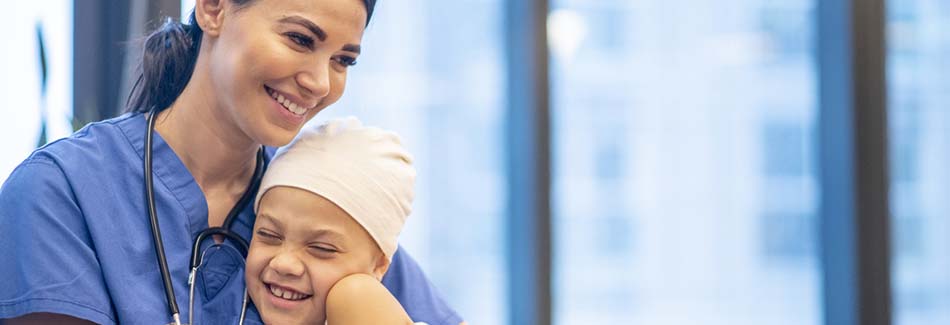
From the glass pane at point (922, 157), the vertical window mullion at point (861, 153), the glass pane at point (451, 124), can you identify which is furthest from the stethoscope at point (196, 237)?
the glass pane at point (922, 157)

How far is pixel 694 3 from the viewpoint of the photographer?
9.71 feet

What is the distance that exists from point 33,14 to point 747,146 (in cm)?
198

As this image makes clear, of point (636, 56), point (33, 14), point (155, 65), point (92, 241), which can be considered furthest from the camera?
point (636, 56)

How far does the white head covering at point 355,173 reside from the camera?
125cm

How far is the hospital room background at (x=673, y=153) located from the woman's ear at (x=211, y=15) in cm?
125

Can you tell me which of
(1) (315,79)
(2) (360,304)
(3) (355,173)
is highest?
(1) (315,79)

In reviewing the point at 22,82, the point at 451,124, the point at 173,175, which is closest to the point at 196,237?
the point at 173,175

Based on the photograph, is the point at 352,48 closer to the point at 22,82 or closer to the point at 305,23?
the point at 305,23

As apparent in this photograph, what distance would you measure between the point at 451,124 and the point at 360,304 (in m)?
1.60

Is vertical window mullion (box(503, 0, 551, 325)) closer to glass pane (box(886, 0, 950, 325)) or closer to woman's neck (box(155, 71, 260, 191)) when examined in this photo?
glass pane (box(886, 0, 950, 325))

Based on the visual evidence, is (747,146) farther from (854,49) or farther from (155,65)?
(155,65)

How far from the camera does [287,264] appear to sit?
1213 millimetres

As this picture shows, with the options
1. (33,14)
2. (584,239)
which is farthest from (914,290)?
(33,14)

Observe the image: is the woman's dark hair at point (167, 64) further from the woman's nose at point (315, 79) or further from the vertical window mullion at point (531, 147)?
the vertical window mullion at point (531, 147)
